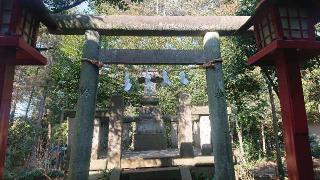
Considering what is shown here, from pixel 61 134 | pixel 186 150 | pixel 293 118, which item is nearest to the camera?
pixel 293 118

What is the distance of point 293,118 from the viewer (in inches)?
149

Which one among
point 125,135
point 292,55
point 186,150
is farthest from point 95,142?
point 292,55

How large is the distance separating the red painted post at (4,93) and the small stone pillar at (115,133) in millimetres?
4485

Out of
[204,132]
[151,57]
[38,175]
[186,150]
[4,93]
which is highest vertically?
[151,57]

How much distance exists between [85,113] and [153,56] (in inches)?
65.2

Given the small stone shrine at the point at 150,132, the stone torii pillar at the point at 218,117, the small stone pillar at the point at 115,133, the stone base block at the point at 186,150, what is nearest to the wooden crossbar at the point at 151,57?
the stone torii pillar at the point at 218,117

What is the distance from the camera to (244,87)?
33.7 feet

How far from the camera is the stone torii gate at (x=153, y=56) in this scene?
521 centimetres

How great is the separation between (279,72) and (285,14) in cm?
81

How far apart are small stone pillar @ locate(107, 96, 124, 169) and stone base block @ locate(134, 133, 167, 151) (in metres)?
2.77

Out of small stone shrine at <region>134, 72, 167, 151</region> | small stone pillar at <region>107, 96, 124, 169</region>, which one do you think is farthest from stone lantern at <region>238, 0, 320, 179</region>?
small stone shrine at <region>134, 72, 167, 151</region>

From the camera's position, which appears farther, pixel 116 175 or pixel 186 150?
pixel 186 150

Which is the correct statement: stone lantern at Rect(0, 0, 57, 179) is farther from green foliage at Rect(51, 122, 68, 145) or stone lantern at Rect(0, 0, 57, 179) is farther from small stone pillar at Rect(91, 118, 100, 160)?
green foliage at Rect(51, 122, 68, 145)

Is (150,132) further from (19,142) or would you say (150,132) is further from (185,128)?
(19,142)
